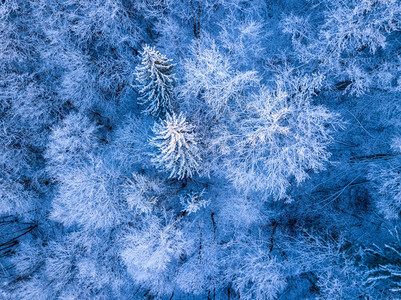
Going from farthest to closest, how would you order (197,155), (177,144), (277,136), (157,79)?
(277,136)
(197,155)
(157,79)
(177,144)

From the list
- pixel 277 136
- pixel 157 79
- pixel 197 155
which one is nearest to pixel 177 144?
pixel 197 155

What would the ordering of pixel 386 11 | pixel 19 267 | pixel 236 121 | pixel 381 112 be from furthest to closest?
pixel 19 267, pixel 381 112, pixel 236 121, pixel 386 11

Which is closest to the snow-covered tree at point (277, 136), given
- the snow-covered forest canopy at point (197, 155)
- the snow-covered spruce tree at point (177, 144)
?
the snow-covered forest canopy at point (197, 155)

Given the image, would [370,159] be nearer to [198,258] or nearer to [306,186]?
[306,186]

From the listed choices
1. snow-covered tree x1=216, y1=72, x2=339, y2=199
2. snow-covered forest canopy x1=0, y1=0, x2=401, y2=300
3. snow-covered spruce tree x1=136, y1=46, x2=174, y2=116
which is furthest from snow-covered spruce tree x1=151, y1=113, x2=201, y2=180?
snow-covered tree x1=216, y1=72, x2=339, y2=199

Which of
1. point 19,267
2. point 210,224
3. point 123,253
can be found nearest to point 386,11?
point 210,224

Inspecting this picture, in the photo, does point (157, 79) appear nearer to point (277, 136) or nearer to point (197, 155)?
point (197, 155)
